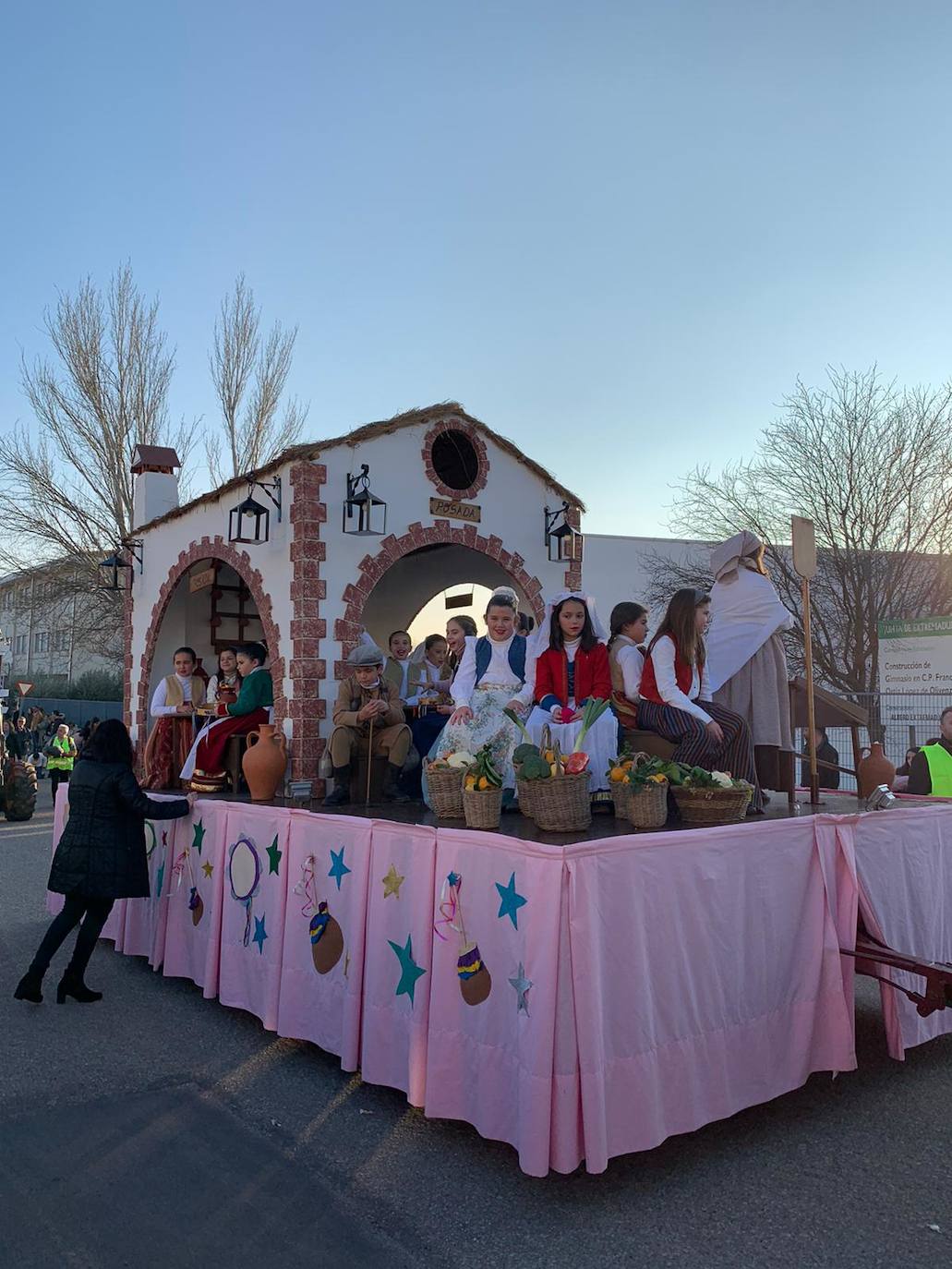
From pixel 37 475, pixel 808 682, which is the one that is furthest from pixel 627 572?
pixel 808 682

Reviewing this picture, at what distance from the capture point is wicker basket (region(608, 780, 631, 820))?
4.20 metres

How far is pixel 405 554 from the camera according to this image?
8.09 metres

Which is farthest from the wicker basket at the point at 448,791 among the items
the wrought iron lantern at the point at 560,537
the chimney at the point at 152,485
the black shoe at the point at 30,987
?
the chimney at the point at 152,485

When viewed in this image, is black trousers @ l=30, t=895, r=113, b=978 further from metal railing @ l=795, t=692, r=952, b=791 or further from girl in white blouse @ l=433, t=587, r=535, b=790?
metal railing @ l=795, t=692, r=952, b=791

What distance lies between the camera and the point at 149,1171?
347cm

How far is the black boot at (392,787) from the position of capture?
6641mm

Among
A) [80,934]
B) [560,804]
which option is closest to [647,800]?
[560,804]

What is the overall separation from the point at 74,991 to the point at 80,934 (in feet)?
1.03

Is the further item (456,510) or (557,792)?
(456,510)

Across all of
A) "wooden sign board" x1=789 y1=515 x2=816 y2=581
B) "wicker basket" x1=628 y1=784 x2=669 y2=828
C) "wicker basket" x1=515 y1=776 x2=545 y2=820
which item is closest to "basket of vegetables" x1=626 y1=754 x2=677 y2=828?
"wicker basket" x1=628 y1=784 x2=669 y2=828

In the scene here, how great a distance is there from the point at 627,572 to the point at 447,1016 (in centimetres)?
2097

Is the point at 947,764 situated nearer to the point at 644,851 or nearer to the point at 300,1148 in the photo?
the point at 644,851

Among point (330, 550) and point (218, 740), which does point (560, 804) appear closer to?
point (218, 740)

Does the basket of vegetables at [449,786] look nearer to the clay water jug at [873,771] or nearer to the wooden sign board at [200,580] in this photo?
the clay water jug at [873,771]
